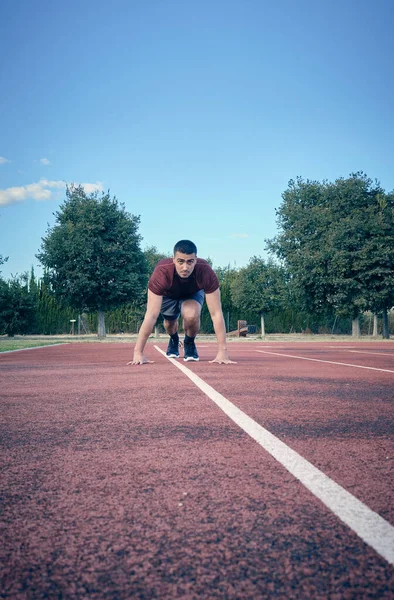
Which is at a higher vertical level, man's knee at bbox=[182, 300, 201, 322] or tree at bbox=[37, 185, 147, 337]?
tree at bbox=[37, 185, 147, 337]

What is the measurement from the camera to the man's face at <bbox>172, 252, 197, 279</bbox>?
6.25m

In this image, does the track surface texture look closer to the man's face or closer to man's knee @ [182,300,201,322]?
the man's face

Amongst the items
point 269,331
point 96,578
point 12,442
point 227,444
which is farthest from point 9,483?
point 269,331

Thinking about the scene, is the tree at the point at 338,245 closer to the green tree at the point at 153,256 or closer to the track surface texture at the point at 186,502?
the green tree at the point at 153,256

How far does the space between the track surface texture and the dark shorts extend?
3.88m

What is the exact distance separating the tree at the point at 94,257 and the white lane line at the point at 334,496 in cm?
3157

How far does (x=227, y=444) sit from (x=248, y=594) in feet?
4.70

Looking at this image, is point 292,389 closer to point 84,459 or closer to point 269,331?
point 84,459

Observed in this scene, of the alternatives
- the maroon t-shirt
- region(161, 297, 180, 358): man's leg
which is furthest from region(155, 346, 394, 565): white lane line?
region(161, 297, 180, 358): man's leg

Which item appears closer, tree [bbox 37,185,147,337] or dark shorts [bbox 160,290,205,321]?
dark shorts [bbox 160,290,205,321]

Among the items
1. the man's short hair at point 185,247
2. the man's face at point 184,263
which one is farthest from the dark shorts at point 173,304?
the man's short hair at point 185,247

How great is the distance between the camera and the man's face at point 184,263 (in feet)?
20.5

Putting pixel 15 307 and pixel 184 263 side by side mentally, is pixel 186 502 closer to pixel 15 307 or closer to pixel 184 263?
pixel 184 263

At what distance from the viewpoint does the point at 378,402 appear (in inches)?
158
